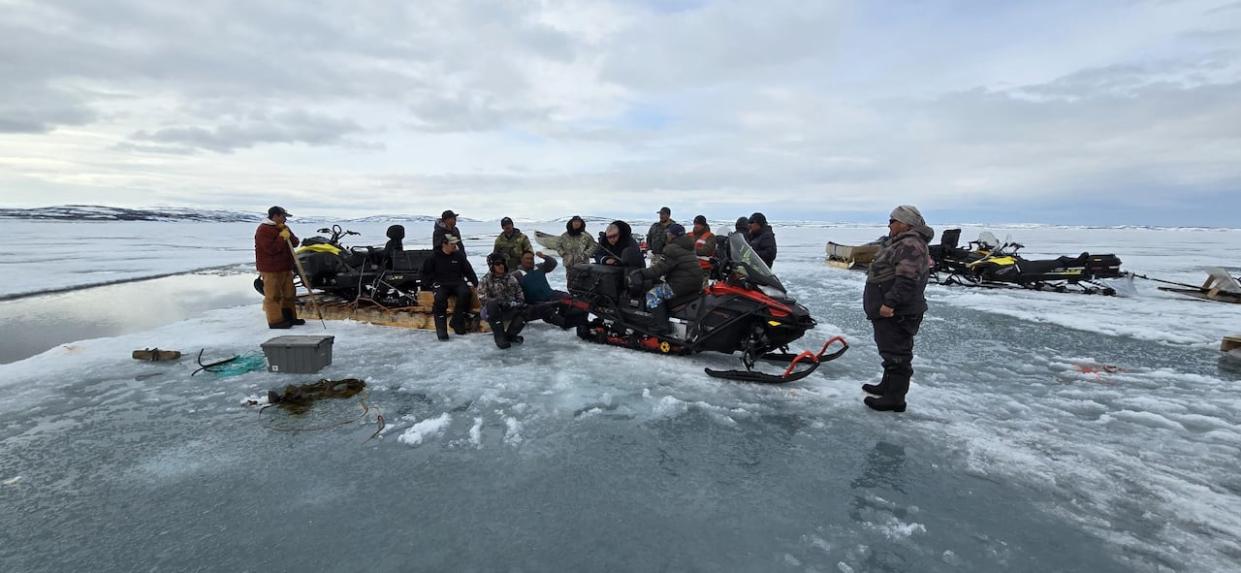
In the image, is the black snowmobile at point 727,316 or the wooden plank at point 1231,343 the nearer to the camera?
the black snowmobile at point 727,316

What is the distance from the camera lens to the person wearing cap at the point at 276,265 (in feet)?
22.9

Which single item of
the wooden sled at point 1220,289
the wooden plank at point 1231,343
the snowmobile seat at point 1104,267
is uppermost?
the snowmobile seat at point 1104,267

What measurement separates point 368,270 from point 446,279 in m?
1.94

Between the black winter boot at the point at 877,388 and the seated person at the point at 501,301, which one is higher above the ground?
the seated person at the point at 501,301

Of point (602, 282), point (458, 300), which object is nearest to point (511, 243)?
point (458, 300)

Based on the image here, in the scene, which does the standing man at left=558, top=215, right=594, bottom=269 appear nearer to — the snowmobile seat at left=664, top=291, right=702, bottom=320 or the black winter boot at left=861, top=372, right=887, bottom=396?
the snowmobile seat at left=664, top=291, right=702, bottom=320

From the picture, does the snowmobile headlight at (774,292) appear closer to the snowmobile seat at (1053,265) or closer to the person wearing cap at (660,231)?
the person wearing cap at (660,231)

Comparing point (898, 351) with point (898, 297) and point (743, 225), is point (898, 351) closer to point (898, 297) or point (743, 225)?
point (898, 297)

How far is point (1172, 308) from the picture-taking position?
10000 mm

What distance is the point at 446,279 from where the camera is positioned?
6.85 m

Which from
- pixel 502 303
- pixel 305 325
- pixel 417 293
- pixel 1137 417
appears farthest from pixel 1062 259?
pixel 305 325

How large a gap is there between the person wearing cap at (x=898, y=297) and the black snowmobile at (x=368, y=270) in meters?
6.11

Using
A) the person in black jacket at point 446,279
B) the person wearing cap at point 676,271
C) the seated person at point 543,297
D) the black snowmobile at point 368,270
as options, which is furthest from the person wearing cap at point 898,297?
the black snowmobile at point 368,270

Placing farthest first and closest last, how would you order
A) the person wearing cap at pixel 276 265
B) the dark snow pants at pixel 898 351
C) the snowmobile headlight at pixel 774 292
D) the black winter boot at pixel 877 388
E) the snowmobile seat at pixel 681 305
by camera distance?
the person wearing cap at pixel 276 265 → the snowmobile seat at pixel 681 305 → the snowmobile headlight at pixel 774 292 → the black winter boot at pixel 877 388 → the dark snow pants at pixel 898 351
